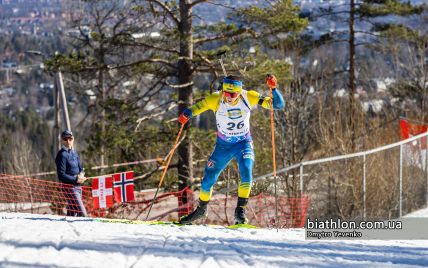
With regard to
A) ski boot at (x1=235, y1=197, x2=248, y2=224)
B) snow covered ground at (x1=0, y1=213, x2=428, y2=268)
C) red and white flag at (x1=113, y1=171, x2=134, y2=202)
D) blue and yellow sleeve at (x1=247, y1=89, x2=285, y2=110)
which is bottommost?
snow covered ground at (x1=0, y1=213, x2=428, y2=268)

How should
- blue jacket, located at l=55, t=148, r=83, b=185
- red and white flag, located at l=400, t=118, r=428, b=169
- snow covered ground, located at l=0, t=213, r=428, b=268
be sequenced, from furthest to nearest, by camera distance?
red and white flag, located at l=400, t=118, r=428, b=169, blue jacket, located at l=55, t=148, r=83, b=185, snow covered ground, located at l=0, t=213, r=428, b=268

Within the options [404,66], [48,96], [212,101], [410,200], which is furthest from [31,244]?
[48,96]

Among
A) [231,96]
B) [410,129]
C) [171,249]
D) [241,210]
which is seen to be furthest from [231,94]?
[410,129]

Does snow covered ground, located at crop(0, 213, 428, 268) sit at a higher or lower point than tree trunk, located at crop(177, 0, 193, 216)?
lower

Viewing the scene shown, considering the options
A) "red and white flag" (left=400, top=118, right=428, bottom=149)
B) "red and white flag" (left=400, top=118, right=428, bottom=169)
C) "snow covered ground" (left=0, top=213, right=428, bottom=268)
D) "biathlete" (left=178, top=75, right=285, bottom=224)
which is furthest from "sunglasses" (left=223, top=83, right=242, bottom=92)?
"red and white flag" (left=400, top=118, right=428, bottom=149)

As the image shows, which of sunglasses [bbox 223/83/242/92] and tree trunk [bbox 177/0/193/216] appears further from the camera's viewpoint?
tree trunk [bbox 177/0/193/216]

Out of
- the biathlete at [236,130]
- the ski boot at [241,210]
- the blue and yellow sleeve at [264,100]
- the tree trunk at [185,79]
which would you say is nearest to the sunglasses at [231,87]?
the biathlete at [236,130]

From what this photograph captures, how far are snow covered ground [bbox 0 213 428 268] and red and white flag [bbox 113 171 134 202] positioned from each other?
4169 mm

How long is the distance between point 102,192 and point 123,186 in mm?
449

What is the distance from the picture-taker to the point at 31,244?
6.88 metres

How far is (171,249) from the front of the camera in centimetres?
707

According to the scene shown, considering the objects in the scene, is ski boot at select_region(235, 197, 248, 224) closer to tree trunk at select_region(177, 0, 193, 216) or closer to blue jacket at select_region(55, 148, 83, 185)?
blue jacket at select_region(55, 148, 83, 185)

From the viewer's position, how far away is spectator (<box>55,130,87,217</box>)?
420 inches

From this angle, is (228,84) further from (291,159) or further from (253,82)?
(291,159)
